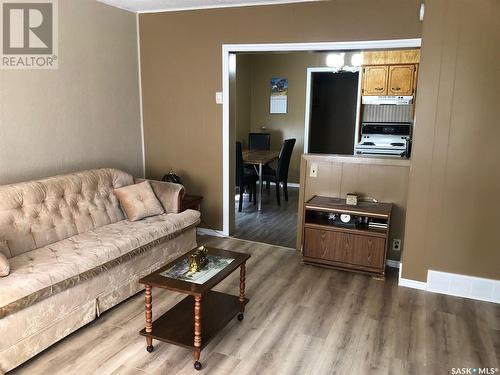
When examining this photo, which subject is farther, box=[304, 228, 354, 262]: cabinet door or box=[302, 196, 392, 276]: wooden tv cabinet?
box=[304, 228, 354, 262]: cabinet door

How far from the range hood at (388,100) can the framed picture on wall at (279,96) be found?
1603 millimetres

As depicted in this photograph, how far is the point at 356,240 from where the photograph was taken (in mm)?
3584

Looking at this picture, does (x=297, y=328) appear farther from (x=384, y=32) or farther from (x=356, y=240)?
(x=384, y=32)

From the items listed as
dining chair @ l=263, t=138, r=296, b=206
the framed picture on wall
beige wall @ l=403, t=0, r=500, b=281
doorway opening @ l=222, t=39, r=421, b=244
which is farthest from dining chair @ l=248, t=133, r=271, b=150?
beige wall @ l=403, t=0, r=500, b=281

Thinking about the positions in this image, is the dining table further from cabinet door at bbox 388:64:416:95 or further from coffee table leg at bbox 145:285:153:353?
coffee table leg at bbox 145:285:153:353

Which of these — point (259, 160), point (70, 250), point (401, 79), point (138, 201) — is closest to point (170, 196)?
point (138, 201)

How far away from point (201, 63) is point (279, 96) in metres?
3.22

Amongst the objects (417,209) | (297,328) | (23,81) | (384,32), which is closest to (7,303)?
(297,328)

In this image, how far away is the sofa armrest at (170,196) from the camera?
381 cm

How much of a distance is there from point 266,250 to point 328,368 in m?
1.98

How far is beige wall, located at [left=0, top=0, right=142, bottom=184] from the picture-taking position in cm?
334

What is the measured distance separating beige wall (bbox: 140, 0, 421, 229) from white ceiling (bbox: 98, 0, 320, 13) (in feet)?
0.20

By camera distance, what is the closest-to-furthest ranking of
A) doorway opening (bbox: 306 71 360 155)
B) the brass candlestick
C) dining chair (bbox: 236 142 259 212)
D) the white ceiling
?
the brass candlestick → the white ceiling → dining chair (bbox: 236 142 259 212) → doorway opening (bbox: 306 71 360 155)

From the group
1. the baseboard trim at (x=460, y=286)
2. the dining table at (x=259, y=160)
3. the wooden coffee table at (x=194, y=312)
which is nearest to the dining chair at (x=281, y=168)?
the dining table at (x=259, y=160)
